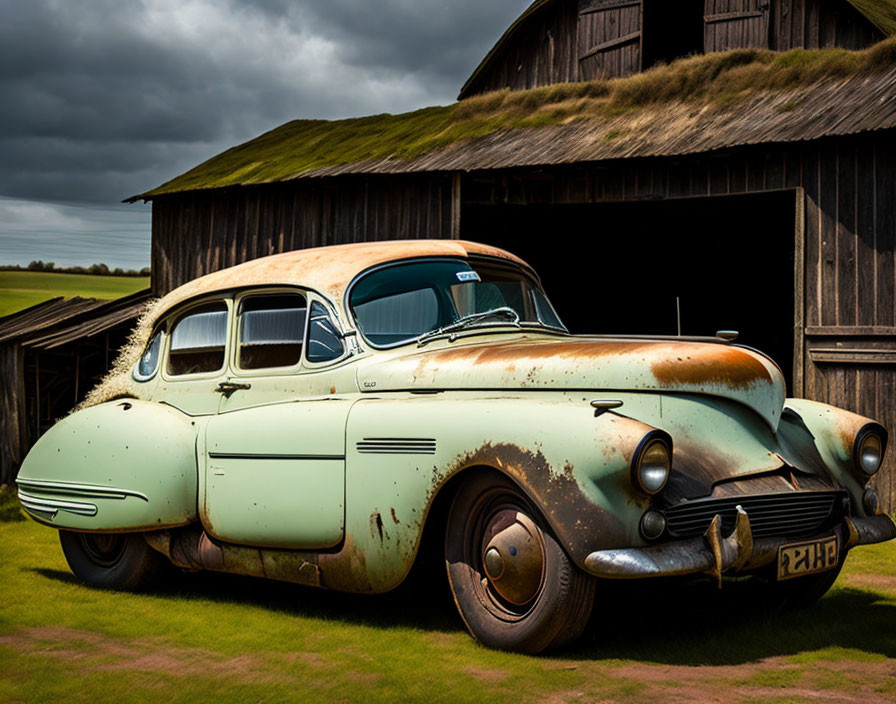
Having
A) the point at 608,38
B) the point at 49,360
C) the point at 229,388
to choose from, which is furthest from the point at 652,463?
the point at 49,360

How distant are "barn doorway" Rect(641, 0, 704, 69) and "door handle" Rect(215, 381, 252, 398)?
940cm

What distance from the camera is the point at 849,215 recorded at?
9695 mm

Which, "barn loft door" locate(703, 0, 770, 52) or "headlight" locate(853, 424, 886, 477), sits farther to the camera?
"barn loft door" locate(703, 0, 770, 52)

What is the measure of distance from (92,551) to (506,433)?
3.30 meters

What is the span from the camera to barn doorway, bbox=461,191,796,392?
15078mm

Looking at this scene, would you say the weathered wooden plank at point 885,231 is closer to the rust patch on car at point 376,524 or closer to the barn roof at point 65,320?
the rust patch on car at point 376,524

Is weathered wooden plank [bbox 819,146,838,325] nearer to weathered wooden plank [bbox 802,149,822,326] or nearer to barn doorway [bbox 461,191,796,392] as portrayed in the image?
weathered wooden plank [bbox 802,149,822,326]

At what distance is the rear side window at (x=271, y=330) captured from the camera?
575 cm

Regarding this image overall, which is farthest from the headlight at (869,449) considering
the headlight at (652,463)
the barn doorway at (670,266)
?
the barn doorway at (670,266)

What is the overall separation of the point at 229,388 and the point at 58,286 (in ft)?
152

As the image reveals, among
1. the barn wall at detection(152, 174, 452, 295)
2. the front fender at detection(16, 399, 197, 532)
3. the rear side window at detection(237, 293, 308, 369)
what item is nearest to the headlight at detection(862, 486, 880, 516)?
the rear side window at detection(237, 293, 308, 369)

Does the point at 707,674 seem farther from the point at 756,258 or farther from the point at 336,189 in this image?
the point at 756,258

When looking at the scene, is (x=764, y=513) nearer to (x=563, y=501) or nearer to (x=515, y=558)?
(x=563, y=501)

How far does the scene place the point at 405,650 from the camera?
4.58 meters
